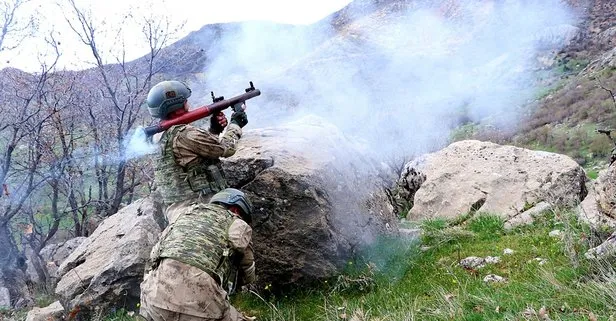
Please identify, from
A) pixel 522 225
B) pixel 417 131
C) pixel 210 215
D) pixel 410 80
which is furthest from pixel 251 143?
A: pixel 410 80

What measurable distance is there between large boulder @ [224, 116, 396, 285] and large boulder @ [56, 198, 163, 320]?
1.43 m

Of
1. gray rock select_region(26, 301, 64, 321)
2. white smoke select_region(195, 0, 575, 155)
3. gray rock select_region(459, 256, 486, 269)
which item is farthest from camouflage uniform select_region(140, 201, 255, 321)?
white smoke select_region(195, 0, 575, 155)

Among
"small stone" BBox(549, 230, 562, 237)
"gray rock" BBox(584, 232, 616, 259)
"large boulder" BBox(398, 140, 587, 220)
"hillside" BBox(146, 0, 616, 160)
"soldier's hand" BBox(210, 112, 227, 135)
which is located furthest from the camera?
→ "hillside" BBox(146, 0, 616, 160)

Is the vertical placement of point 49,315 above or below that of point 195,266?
below

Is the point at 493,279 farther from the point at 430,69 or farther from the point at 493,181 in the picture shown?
the point at 430,69

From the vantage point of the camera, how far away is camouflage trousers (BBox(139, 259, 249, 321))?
379 cm

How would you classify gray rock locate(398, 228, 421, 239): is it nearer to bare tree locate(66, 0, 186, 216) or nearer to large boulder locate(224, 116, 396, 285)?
large boulder locate(224, 116, 396, 285)

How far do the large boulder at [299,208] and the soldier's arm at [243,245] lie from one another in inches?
45.1

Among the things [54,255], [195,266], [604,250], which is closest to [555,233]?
[604,250]

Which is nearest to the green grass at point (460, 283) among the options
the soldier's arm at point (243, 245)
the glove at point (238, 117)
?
the soldier's arm at point (243, 245)

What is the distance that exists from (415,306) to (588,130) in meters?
24.0

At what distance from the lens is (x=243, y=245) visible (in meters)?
4.24

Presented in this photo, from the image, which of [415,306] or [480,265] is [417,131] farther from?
[415,306]

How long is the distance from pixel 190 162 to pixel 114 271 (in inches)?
82.3
